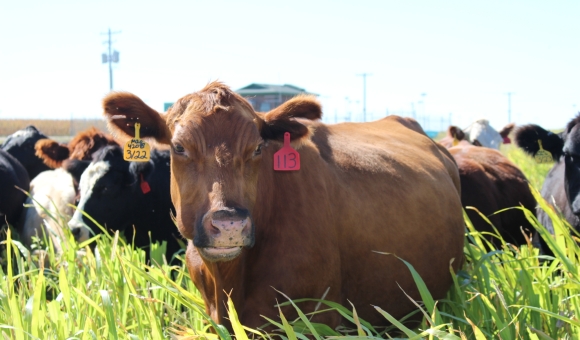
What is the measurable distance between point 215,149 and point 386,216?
1.37 metres

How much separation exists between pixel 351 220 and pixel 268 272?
2.26 feet

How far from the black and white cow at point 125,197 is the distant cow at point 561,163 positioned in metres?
3.80

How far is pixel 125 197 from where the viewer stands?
632 cm

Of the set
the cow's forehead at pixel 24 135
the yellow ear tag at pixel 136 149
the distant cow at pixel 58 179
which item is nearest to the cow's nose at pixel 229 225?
the yellow ear tag at pixel 136 149

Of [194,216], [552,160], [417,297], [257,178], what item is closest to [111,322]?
[194,216]

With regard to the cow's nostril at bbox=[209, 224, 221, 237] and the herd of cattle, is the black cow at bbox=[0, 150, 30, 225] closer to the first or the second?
the herd of cattle

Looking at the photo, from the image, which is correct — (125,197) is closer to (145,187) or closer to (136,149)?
(145,187)

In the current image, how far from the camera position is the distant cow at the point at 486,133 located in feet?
47.1

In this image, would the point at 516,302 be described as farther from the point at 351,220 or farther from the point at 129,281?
the point at 129,281

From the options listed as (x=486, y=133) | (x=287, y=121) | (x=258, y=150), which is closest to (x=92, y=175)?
(x=287, y=121)

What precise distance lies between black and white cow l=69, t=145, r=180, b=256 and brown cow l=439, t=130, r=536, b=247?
3332 mm

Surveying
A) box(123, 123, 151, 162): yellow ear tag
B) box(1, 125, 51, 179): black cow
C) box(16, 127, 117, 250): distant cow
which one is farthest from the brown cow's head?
box(1, 125, 51, 179): black cow

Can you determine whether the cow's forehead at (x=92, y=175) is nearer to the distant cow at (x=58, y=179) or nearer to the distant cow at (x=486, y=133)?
the distant cow at (x=58, y=179)

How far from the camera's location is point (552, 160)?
655 cm
